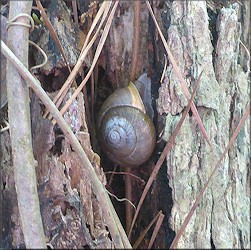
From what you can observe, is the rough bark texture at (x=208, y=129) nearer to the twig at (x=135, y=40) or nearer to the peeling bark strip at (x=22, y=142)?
the twig at (x=135, y=40)

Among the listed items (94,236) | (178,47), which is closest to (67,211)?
(94,236)

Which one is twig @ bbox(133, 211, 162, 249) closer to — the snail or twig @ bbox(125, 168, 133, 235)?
twig @ bbox(125, 168, 133, 235)

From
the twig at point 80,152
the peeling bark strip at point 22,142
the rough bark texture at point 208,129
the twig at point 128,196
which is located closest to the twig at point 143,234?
the twig at point 128,196

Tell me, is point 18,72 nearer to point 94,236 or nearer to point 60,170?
point 60,170

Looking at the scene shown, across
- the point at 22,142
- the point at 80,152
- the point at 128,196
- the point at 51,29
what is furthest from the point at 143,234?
the point at 51,29

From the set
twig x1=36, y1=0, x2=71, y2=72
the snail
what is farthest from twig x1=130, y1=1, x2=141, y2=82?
twig x1=36, y1=0, x2=71, y2=72
